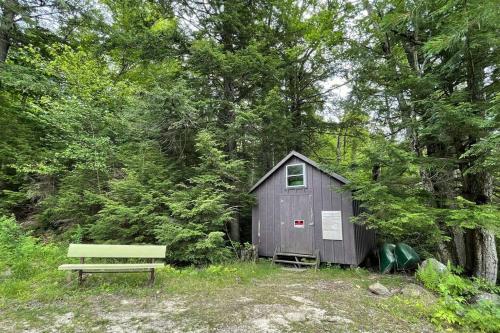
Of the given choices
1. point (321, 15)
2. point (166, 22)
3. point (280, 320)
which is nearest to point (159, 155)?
point (166, 22)

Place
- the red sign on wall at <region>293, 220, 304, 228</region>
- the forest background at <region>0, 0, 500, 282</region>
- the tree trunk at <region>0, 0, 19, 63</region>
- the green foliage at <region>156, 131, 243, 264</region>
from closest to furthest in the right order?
the forest background at <region>0, 0, 500, 282</region> → the green foliage at <region>156, 131, 243, 264</region> → the red sign on wall at <region>293, 220, 304, 228</region> → the tree trunk at <region>0, 0, 19, 63</region>

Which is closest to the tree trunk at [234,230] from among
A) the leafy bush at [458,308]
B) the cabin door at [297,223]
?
the cabin door at [297,223]

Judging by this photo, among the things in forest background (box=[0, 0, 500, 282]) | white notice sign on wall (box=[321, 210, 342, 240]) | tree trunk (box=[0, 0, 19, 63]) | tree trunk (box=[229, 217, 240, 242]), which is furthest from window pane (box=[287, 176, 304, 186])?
tree trunk (box=[0, 0, 19, 63])

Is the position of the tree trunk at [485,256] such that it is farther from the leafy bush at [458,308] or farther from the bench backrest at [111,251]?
the bench backrest at [111,251]

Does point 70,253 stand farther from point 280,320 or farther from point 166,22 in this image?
point 166,22

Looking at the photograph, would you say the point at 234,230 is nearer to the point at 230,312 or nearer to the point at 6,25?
the point at 230,312

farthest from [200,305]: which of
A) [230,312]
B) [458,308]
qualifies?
[458,308]

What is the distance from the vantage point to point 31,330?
3.47 m

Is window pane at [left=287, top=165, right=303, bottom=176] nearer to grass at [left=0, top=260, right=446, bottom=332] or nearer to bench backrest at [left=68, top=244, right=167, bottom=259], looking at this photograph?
grass at [left=0, top=260, right=446, bottom=332]

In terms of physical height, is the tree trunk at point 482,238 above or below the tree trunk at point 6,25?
below

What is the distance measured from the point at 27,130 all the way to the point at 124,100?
12.2 ft

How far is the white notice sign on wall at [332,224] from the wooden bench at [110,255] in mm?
4978

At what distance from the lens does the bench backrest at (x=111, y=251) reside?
5227mm

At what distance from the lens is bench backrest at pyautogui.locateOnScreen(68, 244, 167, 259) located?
5.23 metres
